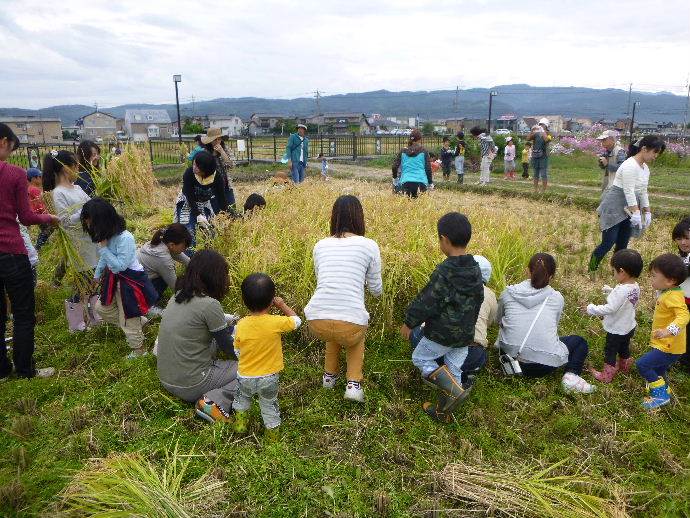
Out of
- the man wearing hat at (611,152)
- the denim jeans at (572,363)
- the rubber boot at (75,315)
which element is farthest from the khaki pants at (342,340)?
the man wearing hat at (611,152)

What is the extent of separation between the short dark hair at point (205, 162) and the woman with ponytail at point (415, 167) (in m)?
3.25

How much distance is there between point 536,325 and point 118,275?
10.5ft

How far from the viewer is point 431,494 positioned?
2406 mm

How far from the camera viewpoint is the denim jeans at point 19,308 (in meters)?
3.30

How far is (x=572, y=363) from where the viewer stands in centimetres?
343

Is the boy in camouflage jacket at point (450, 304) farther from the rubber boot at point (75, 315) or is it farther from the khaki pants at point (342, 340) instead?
the rubber boot at point (75, 315)

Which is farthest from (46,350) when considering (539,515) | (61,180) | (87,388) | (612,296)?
(612,296)

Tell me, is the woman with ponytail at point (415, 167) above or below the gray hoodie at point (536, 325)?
above

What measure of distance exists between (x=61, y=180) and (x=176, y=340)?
224 centimetres

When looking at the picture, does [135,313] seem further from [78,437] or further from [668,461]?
[668,461]

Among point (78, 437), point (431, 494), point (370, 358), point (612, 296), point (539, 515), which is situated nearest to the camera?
point (539, 515)

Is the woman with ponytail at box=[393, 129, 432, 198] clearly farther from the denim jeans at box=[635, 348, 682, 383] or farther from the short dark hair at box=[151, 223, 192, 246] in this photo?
the denim jeans at box=[635, 348, 682, 383]

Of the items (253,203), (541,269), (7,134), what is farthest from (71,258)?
(541,269)

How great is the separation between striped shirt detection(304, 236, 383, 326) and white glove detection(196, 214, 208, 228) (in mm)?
2561
